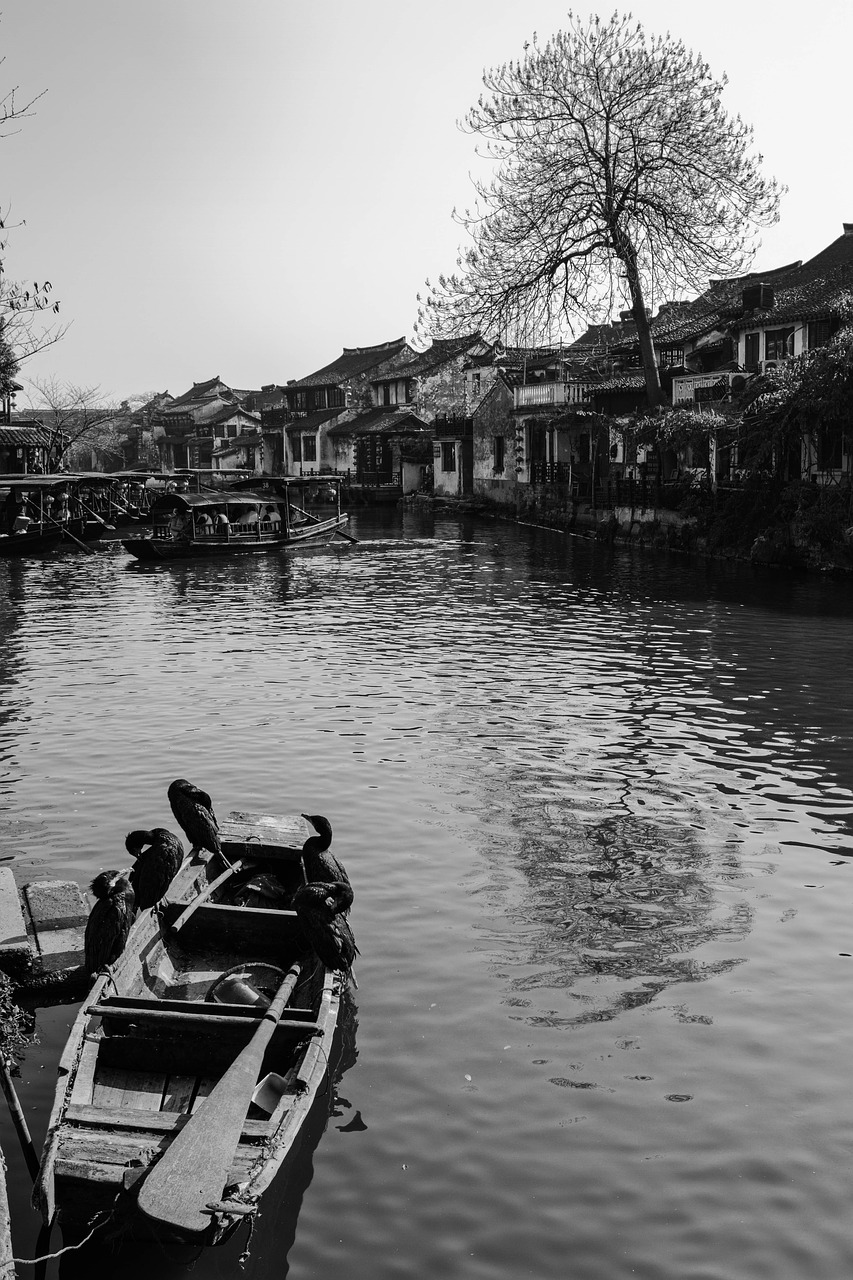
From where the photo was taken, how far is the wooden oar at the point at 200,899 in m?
7.83

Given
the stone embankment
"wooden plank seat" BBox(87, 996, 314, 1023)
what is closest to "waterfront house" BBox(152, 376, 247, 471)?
the stone embankment

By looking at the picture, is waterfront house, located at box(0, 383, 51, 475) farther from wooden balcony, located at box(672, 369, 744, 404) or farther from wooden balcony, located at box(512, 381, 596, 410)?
wooden balcony, located at box(672, 369, 744, 404)

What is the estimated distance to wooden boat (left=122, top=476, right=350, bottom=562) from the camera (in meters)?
38.8

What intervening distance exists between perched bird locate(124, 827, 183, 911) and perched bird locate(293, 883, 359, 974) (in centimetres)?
114

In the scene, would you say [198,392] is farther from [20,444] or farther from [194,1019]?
[194,1019]

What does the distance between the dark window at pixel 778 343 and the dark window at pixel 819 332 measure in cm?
84

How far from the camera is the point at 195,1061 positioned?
20.4 feet

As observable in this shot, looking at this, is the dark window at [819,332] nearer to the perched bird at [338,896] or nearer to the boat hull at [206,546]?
the boat hull at [206,546]

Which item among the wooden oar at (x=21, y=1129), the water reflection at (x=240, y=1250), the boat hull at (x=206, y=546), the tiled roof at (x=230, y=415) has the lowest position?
the water reflection at (x=240, y=1250)

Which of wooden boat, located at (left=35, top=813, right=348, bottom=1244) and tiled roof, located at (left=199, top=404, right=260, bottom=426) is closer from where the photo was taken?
wooden boat, located at (left=35, top=813, right=348, bottom=1244)

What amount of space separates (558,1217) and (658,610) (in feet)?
65.9

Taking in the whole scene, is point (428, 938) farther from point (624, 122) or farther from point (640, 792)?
point (624, 122)

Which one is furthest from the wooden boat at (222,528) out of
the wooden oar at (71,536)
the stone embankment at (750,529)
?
the stone embankment at (750,529)

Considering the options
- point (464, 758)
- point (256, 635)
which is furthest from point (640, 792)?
point (256, 635)
